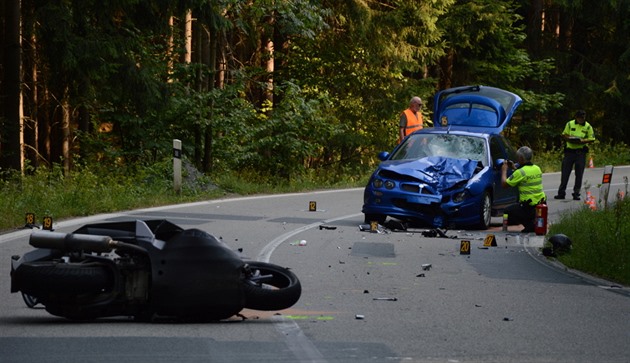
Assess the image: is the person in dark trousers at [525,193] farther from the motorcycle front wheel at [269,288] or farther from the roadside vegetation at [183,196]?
the motorcycle front wheel at [269,288]

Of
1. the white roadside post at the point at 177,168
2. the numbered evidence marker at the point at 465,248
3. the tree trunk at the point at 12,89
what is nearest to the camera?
the numbered evidence marker at the point at 465,248

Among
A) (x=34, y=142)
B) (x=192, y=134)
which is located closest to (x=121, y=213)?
(x=192, y=134)

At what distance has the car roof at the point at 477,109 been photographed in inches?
906

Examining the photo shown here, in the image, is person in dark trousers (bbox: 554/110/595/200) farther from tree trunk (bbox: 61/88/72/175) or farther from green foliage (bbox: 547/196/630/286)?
tree trunk (bbox: 61/88/72/175)

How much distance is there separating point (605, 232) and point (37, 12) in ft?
47.2

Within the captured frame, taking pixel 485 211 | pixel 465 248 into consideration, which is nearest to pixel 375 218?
pixel 485 211

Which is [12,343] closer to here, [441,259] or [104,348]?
[104,348]

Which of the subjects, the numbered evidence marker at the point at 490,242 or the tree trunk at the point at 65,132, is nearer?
the numbered evidence marker at the point at 490,242

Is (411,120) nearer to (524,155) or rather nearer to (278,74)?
(524,155)

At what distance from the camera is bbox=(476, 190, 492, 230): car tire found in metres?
20.0

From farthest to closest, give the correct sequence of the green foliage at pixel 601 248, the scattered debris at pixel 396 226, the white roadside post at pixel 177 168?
the white roadside post at pixel 177 168
the scattered debris at pixel 396 226
the green foliage at pixel 601 248

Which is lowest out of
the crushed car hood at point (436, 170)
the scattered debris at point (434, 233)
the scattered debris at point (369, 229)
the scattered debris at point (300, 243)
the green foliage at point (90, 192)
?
the green foliage at point (90, 192)

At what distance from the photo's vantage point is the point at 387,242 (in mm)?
17484

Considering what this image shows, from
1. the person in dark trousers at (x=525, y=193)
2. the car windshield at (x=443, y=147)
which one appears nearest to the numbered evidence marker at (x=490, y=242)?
the person in dark trousers at (x=525, y=193)
